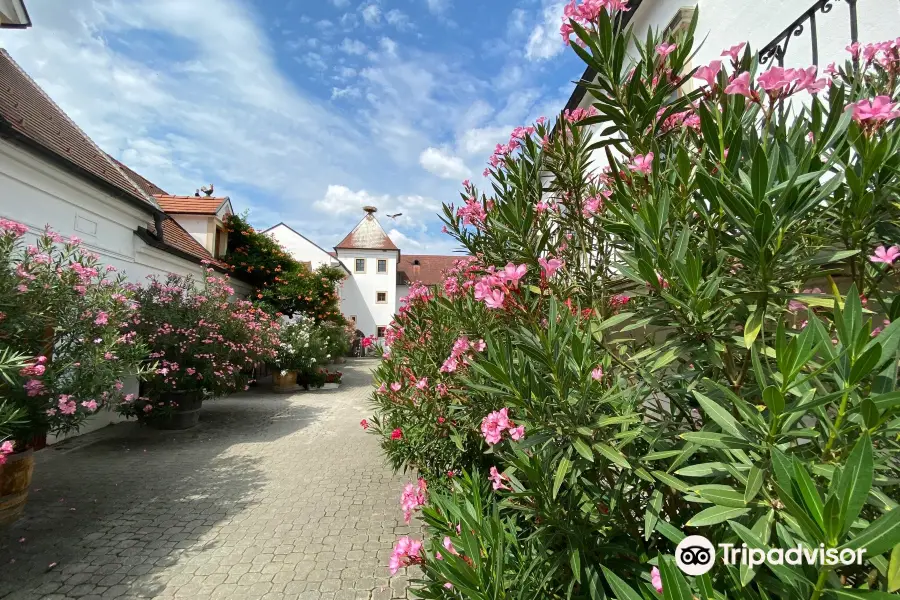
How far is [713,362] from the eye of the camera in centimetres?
114

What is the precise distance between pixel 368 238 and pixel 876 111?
34995 mm

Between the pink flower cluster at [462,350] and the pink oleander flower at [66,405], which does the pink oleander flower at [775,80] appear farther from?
the pink oleander flower at [66,405]

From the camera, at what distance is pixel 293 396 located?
11.7 metres

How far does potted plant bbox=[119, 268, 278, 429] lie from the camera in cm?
665

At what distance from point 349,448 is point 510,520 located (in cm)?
561

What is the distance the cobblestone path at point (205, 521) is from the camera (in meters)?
3.05

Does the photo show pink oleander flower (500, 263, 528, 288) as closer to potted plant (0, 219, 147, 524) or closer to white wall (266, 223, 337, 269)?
potted plant (0, 219, 147, 524)

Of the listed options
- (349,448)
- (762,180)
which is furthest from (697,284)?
(349,448)

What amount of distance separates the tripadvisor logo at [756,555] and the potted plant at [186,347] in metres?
7.02

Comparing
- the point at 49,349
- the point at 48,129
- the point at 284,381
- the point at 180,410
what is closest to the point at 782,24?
the point at 49,349

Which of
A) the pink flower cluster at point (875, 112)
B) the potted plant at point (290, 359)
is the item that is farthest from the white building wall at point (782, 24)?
the potted plant at point (290, 359)

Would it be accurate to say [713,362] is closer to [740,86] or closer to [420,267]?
[740,86]

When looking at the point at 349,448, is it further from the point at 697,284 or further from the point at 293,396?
the point at 697,284

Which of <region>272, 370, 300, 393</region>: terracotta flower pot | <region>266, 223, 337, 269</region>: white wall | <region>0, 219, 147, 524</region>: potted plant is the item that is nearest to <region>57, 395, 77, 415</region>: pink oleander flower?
<region>0, 219, 147, 524</region>: potted plant
